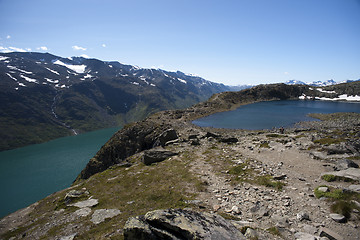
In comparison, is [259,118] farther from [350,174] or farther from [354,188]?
[354,188]

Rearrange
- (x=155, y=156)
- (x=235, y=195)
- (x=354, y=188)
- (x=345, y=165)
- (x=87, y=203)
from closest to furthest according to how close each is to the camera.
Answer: (x=354, y=188)
(x=235, y=195)
(x=345, y=165)
(x=87, y=203)
(x=155, y=156)

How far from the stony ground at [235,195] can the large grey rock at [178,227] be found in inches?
80.7

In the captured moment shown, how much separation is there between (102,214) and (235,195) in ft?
45.0

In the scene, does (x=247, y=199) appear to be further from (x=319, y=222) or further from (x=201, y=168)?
(x=201, y=168)

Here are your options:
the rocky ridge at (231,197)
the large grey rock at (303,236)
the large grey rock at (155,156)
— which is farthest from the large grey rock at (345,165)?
the large grey rock at (155,156)

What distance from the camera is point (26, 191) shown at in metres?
116

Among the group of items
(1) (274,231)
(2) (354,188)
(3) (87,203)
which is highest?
(2) (354,188)

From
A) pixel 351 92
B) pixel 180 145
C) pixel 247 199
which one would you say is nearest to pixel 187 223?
pixel 247 199

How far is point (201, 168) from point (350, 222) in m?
16.7

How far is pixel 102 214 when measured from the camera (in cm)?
1867

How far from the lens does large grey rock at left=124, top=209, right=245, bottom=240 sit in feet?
31.2

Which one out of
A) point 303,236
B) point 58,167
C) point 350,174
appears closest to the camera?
point 303,236

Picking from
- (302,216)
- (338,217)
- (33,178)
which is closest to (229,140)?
(302,216)

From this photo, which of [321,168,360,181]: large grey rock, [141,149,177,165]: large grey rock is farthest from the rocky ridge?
[141,149,177,165]: large grey rock
